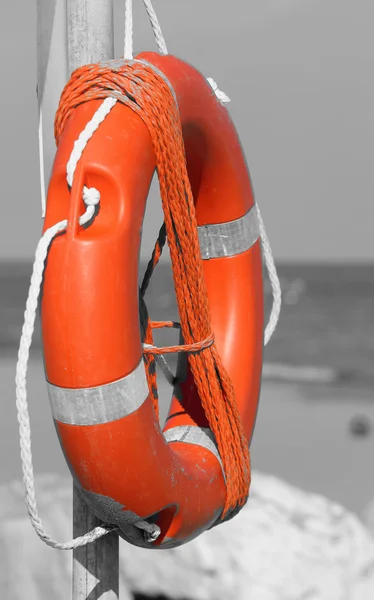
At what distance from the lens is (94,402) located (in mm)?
1435

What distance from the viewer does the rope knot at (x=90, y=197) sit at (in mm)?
1439

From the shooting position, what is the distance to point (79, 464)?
1.47 meters

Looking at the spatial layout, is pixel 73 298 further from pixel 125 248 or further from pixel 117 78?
pixel 117 78

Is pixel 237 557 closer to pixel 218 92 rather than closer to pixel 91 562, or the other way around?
pixel 91 562

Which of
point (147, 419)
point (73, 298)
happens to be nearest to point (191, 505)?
point (147, 419)

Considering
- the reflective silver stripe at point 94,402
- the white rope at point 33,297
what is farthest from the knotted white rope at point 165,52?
the reflective silver stripe at point 94,402

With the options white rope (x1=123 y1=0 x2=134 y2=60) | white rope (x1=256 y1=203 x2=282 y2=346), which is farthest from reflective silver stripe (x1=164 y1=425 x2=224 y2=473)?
white rope (x1=123 y1=0 x2=134 y2=60)

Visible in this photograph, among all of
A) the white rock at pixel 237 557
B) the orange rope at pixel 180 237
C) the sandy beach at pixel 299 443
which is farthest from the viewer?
the sandy beach at pixel 299 443

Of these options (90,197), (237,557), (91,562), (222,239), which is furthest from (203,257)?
(237,557)

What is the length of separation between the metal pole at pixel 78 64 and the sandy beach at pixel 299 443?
176 inches

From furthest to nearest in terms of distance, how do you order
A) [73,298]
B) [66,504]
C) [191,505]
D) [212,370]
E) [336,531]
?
[336,531]
[66,504]
[212,370]
[191,505]
[73,298]

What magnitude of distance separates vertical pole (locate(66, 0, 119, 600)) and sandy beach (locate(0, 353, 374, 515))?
4.47 meters

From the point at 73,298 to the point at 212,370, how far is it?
52cm

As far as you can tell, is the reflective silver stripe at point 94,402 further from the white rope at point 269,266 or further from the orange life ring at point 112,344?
the white rope at point 269,266
